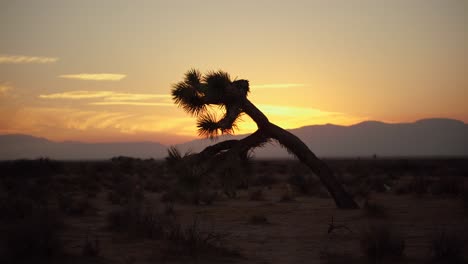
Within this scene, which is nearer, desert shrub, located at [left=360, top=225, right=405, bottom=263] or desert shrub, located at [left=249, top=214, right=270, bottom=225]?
desert shrub, located at [left=360, top=225, right=405, bottom=263]

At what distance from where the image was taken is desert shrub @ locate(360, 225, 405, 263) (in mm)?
8023

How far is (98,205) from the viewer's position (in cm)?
1777

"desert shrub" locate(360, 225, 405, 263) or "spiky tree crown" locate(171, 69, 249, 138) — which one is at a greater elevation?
"spiky tree crown" locate(171, 69, 249, 138)

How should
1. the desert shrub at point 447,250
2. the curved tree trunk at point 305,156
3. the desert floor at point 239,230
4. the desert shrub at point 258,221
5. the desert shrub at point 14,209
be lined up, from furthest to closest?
the curved tree trunk at point 305,156
the desert shrub at point 258,221
the desert shrub at point 14,209
the desert floor at point 239,230
the desert shrub at point 447,250

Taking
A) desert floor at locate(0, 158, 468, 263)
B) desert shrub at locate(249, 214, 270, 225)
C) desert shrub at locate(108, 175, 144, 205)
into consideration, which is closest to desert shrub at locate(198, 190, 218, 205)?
desert floor at locate(0, 158, 468, 263)

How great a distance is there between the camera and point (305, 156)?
587 inches

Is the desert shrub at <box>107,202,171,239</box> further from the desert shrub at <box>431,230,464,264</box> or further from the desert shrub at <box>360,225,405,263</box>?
the desert shrub at <box>431,230,464,264</box>

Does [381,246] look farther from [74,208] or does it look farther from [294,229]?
[74,208]

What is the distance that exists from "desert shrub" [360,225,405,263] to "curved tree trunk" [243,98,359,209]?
Result: 20.8 feet

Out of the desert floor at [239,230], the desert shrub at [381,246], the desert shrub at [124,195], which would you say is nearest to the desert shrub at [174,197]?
the desert floor at [239,230]

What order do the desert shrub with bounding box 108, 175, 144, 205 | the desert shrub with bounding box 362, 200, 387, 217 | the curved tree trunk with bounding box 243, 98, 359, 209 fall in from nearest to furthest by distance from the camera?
the desert shrub with bounding box 362, 200, 387, 217
the curved tree trunk with bounding box 243, 98, 359, 209
the desert shrub with bounding box 108, 175, 144, 205

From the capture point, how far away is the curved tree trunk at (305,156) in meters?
14.7

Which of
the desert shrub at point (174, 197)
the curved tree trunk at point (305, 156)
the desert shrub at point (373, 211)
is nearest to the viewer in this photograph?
the desert shrub at point (373, 211)

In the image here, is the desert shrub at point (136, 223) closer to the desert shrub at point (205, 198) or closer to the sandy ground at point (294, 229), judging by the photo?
the sandy ground at point (294, 229)
